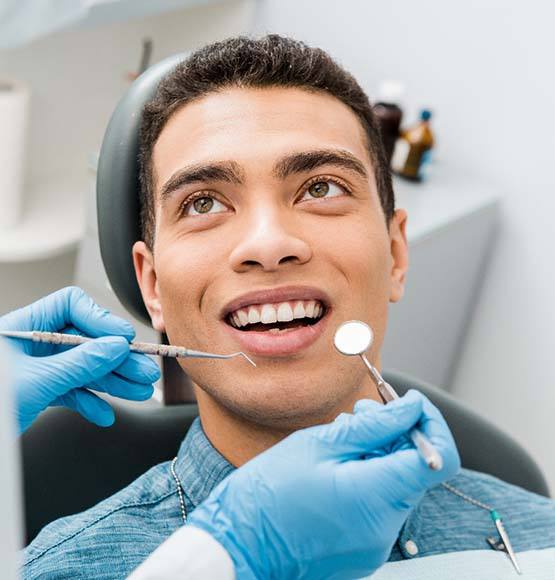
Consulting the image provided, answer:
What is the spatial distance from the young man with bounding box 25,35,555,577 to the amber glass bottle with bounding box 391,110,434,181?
86cm

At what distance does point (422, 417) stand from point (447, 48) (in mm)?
1559

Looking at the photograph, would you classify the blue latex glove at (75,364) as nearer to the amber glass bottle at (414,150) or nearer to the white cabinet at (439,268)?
the white cabinet at (439,268)

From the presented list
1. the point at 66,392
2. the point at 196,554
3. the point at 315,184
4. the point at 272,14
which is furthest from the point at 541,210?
the point at 196,554

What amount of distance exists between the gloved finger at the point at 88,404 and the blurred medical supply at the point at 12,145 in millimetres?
1158

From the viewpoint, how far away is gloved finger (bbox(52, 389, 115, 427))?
117cm

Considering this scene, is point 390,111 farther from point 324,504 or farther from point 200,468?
point 324,504

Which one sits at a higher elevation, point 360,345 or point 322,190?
point 322,190

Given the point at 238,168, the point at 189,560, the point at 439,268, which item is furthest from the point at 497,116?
the point at 189,560

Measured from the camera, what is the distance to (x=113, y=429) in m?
1.34

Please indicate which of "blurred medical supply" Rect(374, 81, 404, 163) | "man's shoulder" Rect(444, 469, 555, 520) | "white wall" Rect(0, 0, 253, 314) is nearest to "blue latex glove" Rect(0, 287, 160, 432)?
"man's shoulder" Rect(444, 469, 555, 520)

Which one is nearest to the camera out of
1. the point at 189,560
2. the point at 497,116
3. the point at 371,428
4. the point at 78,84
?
the point at 189,560

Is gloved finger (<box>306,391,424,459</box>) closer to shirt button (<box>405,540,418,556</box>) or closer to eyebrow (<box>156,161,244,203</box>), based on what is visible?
shirt button (<box>405,540,418,556</box>)

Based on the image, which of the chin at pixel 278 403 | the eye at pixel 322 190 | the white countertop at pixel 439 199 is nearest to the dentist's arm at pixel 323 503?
the chin at pixel 278 403

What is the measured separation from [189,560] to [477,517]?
2.04 ft
